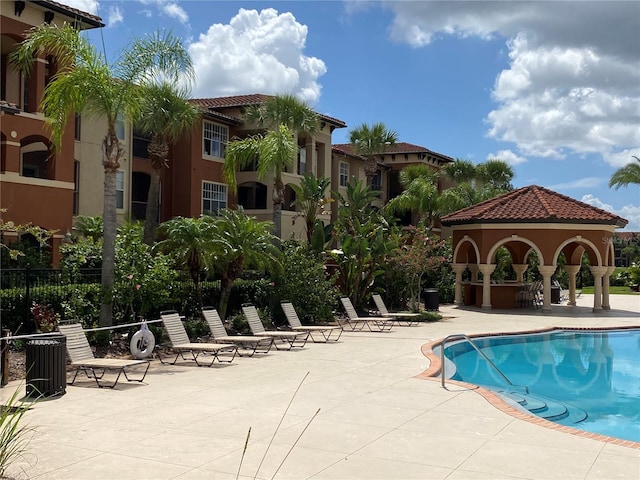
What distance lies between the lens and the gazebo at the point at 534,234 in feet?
92.4

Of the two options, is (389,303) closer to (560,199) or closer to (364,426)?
(560,199)

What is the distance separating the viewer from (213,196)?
36.2 metres

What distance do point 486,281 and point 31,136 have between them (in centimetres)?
1914

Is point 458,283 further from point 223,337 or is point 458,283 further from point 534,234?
point 223,337

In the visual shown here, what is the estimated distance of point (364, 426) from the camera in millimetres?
8547

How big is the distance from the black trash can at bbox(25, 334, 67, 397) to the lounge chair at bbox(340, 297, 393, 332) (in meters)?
11.4

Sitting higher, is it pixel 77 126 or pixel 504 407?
pixel 77 126

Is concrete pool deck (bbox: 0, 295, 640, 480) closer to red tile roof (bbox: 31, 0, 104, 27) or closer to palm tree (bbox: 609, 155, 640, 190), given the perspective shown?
red tile roof (bbox: 31, 0, 104, 27)

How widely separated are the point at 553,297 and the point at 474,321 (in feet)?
35.8

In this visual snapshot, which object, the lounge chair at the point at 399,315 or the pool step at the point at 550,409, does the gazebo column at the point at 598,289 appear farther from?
the pool step at the point at 550,409

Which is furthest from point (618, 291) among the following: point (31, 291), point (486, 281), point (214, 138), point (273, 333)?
point (31, 291)

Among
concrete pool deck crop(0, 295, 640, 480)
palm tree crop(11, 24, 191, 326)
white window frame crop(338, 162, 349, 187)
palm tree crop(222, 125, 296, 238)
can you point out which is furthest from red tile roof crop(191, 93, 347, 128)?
concrete pool deck crop(0, 295, 640, 480)

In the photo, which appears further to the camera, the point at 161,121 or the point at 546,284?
the point at 546,284

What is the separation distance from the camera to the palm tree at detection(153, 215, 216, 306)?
17.2 metres
